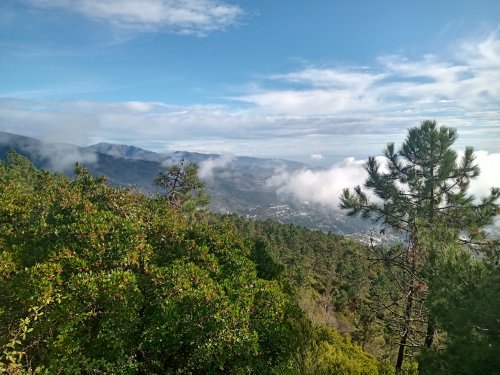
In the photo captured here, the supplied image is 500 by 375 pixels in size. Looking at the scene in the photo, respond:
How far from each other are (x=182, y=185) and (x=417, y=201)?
91.3 ft

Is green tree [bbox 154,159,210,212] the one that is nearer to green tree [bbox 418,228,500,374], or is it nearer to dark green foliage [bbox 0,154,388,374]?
dark green foliage [bbox 0,154,388,374]

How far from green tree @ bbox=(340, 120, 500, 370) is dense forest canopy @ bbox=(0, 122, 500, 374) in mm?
64

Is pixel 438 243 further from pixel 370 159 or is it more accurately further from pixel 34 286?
pixel 34 286

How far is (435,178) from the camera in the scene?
49.3 feet

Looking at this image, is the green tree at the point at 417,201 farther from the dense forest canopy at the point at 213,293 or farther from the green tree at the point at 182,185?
the green tree at the point at 182,185

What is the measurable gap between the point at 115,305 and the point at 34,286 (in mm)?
2115

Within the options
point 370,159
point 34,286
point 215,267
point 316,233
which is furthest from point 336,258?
point 34,286

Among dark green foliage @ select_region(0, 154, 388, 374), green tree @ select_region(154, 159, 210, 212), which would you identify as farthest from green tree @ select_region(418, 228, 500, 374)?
green tree @ select_region(154, 159, 210, 212)

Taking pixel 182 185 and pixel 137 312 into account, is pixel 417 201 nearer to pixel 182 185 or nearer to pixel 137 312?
pixel 137 312

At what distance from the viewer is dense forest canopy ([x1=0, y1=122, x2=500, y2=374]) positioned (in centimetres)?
820

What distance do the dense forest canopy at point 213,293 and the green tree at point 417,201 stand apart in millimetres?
64

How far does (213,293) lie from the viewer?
9992mm

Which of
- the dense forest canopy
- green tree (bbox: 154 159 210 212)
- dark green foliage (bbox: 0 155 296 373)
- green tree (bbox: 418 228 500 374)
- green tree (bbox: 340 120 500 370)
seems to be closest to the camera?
green tree (bbox: 418 228 500 374)

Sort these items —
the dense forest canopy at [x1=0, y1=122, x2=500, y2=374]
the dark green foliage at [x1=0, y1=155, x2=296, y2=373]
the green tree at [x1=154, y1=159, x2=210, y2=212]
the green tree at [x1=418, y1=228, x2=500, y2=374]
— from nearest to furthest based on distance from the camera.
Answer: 1. the green tree at [x1=418, y1=228, x2=500, y2=374]
2. the dense forest canopy at [x1=0, y1=122, x2=500, y2=374]
3. the dark green foliage at [x1=0, y1=155, x2=296, y2=373]
4. the green tree at [x1=154, y1=159, x2=210, y2=212]
